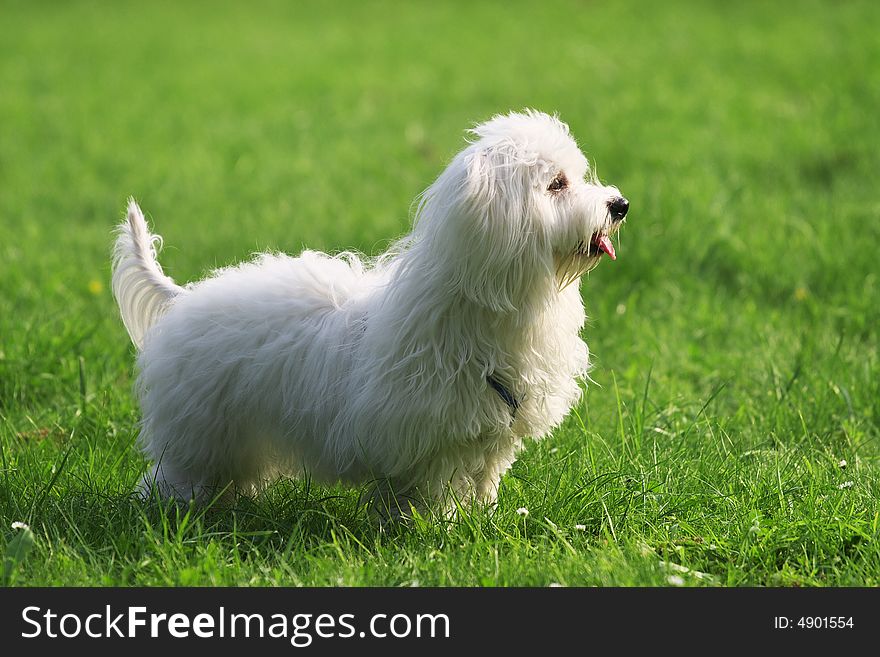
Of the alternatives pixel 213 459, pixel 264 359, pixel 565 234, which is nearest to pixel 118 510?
pixel 213 459

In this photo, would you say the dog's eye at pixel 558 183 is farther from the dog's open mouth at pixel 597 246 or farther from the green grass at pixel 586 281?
the green grass at pixel 586 281

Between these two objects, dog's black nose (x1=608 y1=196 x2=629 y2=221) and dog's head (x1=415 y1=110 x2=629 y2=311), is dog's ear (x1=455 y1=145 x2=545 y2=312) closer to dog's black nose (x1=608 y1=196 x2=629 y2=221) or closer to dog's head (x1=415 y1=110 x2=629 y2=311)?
dog's head (x1=415 y1=110 x2=629 y2=311)

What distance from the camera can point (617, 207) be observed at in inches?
134

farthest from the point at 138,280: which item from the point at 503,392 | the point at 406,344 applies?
the point at 503,392

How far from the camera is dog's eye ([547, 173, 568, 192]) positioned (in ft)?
11.2

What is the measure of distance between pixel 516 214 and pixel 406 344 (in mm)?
572

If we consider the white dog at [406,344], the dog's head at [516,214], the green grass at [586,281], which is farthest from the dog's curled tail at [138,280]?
the dog's head at [516,214]

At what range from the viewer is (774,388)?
5.00 metres

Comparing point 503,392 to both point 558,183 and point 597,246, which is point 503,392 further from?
point 558,183

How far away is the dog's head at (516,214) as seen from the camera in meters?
3.33

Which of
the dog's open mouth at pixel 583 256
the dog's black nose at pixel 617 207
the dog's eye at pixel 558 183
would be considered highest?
the dog's eye at pixel 558 183

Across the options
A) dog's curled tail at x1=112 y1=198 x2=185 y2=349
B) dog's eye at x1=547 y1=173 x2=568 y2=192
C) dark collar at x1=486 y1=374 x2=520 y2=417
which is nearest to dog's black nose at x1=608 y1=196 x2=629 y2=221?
dog's eye at x1=547 y1=173 x2=568 y2=192
